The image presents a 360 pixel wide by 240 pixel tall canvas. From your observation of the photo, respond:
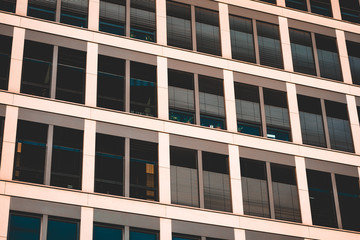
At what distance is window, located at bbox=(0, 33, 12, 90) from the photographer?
1250 inches

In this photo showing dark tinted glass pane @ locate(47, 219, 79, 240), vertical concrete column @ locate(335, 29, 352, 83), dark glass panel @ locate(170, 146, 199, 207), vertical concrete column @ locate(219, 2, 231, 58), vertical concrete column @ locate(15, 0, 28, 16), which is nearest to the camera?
dark tinted glass pane @ locate(47, 219, 79, 240)

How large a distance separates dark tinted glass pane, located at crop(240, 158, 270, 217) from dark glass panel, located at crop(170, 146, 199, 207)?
8.55 feet

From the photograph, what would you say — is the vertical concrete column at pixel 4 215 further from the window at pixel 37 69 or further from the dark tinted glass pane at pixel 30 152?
the window at pixel 37 69

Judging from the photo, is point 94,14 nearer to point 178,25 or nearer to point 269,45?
point 178,25

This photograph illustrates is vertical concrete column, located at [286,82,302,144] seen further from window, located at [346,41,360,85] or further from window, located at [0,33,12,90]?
window, located at [0,33,12,90]

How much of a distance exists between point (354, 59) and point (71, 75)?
17583mm

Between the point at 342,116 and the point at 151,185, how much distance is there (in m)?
12.7

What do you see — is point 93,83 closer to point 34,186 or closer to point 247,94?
point 34,186

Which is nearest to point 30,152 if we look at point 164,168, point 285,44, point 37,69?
point 37,69

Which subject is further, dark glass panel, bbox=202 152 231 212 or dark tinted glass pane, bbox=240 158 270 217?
dark tinted glass pane, bbox=240 158 270 217

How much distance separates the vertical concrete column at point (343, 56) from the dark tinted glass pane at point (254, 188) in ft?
28.5

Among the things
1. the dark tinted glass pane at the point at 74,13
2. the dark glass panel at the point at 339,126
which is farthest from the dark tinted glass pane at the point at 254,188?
the dark tinted glass pane at the point at 74,13

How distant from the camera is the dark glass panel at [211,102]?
34.4 m

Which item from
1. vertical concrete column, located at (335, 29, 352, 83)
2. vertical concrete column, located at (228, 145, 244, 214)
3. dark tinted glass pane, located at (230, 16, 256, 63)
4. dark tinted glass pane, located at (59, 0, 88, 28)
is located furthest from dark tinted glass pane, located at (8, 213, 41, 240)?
vertical concrete column, located at (335, 29, 352, 83)
